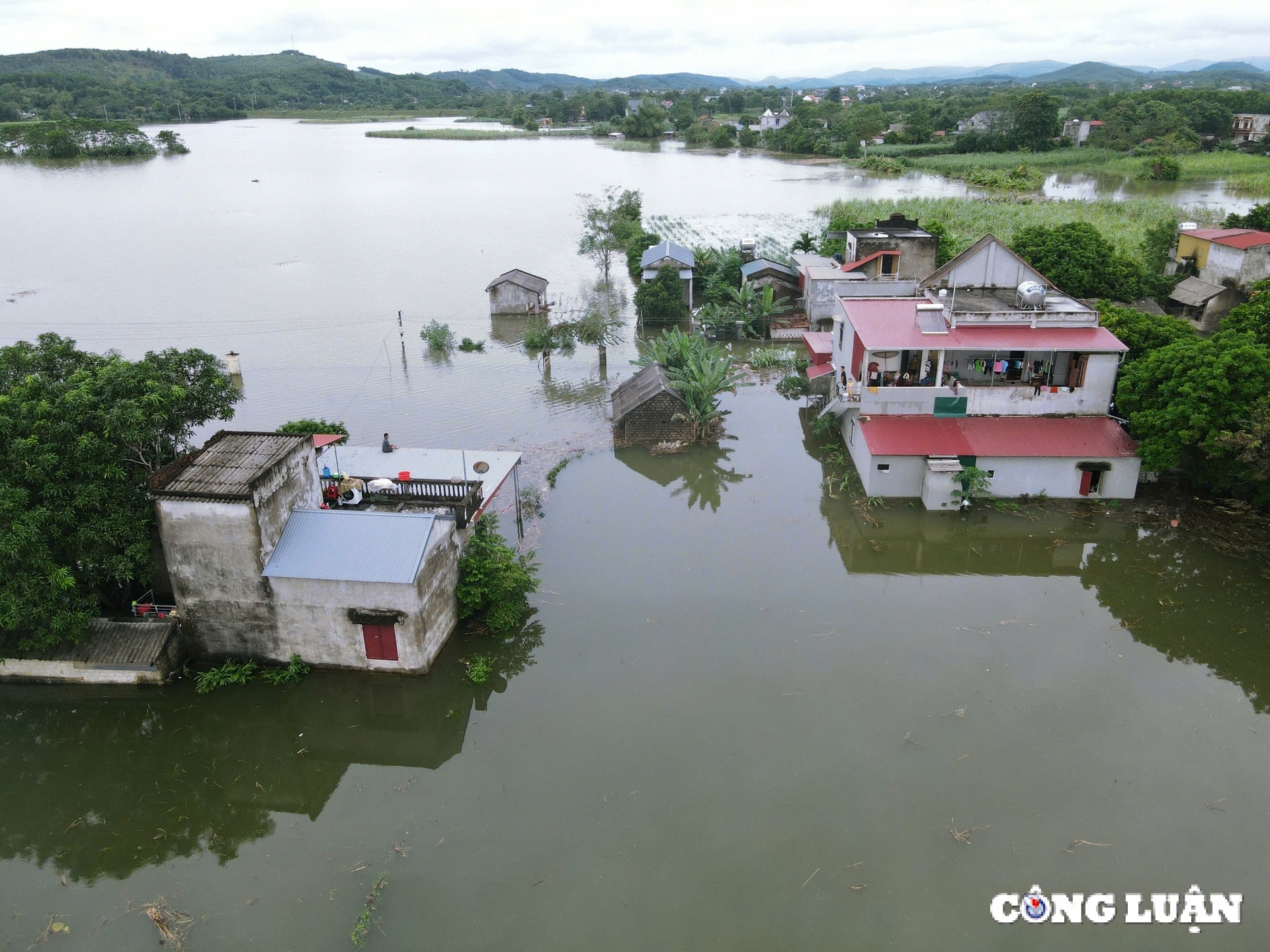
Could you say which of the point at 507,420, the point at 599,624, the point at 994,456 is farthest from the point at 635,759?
the point at 507,420

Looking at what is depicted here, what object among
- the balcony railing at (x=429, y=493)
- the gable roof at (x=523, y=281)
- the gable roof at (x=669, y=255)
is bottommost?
the balcony railing at (x=429, y=493)

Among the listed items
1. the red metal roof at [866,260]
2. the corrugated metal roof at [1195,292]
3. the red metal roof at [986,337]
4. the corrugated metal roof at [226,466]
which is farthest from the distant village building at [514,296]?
the corrugated metal roof at [1195,292]

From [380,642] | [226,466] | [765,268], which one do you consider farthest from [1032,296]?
[226,466]

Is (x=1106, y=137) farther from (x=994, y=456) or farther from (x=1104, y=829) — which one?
(x=1104, y=829)

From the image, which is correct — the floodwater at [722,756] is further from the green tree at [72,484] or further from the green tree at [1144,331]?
the green tree at [1144,331]

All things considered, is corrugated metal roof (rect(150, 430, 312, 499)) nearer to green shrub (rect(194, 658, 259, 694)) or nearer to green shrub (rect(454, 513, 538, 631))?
green shrub (rect(194, 658, 259, 694))

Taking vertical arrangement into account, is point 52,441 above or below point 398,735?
above

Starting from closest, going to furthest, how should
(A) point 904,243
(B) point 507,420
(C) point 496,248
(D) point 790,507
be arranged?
(D) point 790,507, (B) point 507,420, (A) point 904,243, (C) point 496,248
